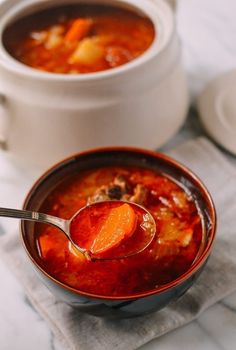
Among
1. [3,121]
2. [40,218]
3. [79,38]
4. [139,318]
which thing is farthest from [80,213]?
[79,38]

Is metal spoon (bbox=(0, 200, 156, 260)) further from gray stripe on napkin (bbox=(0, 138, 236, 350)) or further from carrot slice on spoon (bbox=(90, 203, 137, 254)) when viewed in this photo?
gray stripe on napkin (bbox=(0, 138, 236, 350))

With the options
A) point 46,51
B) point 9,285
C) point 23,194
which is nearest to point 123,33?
point 46,51

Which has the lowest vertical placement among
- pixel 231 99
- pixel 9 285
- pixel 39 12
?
pixel 9 285

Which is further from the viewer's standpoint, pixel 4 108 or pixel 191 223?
pixel 4 108

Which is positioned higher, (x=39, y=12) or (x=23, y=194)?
(x=39, y=12)

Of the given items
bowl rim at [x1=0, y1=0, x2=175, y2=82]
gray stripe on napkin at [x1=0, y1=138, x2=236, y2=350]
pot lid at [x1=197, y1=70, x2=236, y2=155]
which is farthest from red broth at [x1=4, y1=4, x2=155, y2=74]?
gray stripe on napkin at [x1=0, y1=138, x2=236, y2=350]

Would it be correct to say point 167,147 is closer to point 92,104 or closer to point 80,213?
point 92,104

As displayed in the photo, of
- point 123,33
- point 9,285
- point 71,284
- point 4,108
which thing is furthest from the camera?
point 123,33

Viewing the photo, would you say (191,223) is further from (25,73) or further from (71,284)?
(25,73)
